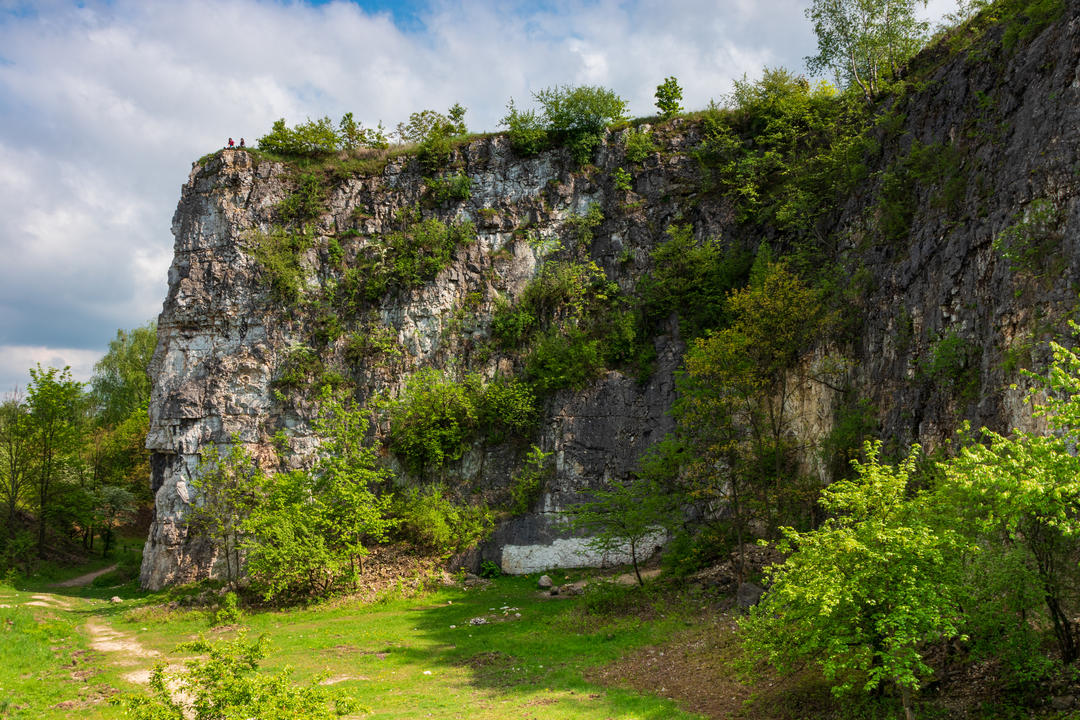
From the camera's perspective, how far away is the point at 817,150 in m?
25.7

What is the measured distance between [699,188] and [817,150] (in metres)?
6.17

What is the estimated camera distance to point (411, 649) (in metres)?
16.8

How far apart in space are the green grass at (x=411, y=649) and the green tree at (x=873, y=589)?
353cm

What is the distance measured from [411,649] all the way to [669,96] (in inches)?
1159

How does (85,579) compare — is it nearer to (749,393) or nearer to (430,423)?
(430,423)

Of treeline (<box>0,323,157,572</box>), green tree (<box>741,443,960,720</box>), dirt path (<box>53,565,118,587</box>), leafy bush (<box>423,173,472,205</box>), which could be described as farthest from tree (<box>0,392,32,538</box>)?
green tree (<box>741,443,960,720</box>)

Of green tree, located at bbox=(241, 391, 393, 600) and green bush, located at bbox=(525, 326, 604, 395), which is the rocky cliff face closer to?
green bush, located at bbox=(525, 326, 604, 395)

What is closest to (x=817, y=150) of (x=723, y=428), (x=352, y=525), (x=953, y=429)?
(x=723, y=428)

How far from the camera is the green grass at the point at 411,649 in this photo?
39.8ft

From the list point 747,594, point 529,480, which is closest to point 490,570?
point 529,480

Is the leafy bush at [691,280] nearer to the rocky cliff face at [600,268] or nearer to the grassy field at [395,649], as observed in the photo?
the rocky cliff face at [600,268]

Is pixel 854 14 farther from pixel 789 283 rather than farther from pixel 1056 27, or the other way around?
pixel 789 283

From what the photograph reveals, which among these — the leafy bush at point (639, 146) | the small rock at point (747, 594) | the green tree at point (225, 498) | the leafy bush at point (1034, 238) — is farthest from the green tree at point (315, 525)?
the leafy bush at point (1034, 238)

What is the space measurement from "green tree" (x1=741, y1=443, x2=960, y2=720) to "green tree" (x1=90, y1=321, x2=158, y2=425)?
49460 millimetres
